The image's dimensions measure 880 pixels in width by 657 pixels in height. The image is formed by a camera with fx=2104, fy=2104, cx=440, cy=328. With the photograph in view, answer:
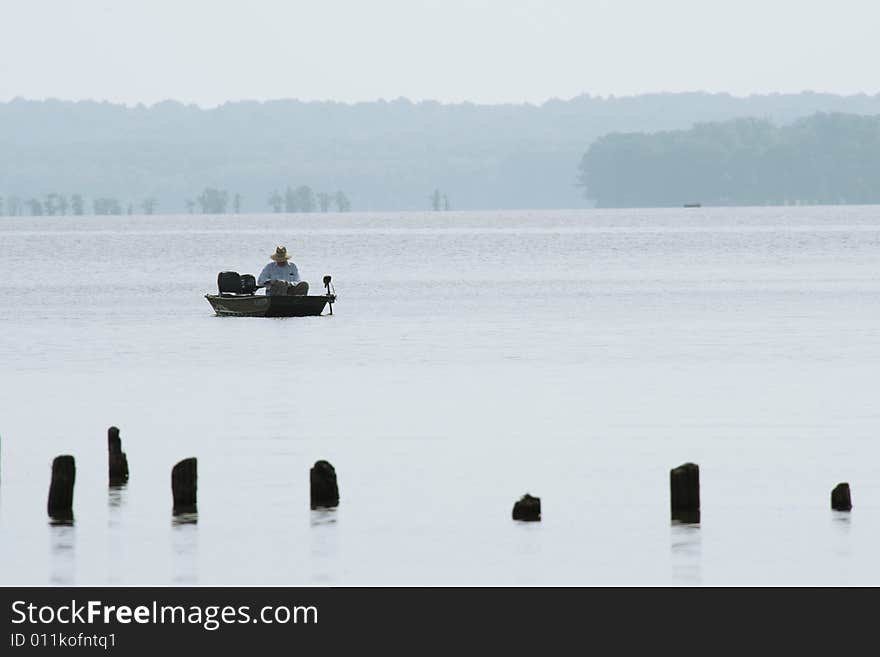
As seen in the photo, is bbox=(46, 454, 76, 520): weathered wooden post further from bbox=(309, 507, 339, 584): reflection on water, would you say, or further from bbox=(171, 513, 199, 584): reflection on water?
bbox=(309, 507, 339, 584): reflection on water

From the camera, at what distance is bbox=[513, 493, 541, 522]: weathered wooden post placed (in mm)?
26859

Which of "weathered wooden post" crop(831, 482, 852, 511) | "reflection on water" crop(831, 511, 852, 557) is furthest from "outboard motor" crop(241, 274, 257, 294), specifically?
"reflection on water" crop(831, 511, 852, 557)

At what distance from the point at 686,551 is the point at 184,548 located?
601cm

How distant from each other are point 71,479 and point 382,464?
6277 mm

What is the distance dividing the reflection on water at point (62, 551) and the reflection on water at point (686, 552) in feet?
22.6

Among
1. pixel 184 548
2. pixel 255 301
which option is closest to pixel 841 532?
pixel 184 548

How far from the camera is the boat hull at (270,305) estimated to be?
65.3m

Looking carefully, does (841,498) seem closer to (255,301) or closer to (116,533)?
(116,533)

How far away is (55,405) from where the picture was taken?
40.9 meters

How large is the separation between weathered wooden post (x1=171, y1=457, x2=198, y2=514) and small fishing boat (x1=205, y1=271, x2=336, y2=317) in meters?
36.2
